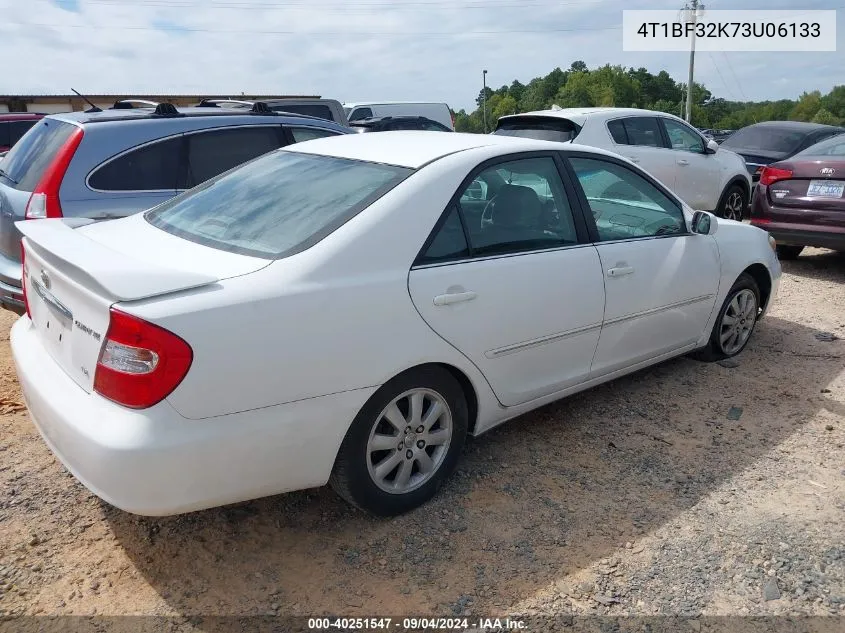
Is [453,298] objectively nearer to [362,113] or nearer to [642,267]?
[642,267]

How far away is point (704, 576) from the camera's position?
2799 millimetres

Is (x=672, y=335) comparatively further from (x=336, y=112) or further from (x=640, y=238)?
(x=336, y=112)

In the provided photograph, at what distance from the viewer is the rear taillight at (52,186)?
15.1 ft

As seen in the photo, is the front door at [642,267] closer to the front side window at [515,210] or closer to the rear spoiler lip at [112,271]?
the front side window at [515,210]

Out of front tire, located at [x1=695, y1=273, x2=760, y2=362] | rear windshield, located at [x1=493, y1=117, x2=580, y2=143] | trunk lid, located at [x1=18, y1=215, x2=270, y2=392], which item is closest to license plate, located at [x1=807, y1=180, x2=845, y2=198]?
rear windshield, located at [x1=493, y1=117, x2=580, y2=143]

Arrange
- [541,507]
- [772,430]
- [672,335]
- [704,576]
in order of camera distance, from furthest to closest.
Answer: [672,335] → [772,430] → [541,507] → [704,576]

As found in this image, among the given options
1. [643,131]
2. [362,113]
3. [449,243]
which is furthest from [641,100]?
[449,243]

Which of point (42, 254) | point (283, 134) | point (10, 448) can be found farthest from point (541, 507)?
point (283, 134)

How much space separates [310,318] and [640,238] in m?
2.21

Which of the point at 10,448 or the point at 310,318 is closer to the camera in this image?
the point at 310,318

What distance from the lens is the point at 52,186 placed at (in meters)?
4.68

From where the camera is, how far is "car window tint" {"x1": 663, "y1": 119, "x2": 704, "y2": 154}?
9406mm

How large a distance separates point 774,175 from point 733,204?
2.51 metres

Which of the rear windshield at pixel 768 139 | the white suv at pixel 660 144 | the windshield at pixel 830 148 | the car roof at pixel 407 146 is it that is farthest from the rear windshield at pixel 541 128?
the rear windshield at pixel 768 139
